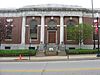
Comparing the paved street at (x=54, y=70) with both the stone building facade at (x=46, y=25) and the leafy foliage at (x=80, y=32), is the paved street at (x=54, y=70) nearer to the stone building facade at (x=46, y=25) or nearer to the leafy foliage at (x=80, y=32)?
the leafy foliage at (x=80, y=32)

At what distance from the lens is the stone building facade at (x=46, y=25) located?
53.1 metres

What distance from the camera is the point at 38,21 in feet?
176

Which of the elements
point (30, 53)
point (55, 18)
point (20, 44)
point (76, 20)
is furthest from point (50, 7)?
point (30, 53)

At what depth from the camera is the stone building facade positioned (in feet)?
174

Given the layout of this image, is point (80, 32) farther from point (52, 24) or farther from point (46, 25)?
point (46, 25)

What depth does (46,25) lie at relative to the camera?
5347 centimetres

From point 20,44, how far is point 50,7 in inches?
377

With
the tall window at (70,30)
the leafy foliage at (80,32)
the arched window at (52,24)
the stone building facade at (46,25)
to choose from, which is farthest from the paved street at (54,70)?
the arched window at (52,24)

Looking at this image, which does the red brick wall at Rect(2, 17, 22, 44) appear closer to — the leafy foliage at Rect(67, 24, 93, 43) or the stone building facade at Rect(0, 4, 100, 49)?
the stone building facade at Rect(0, 4, 100, 49)

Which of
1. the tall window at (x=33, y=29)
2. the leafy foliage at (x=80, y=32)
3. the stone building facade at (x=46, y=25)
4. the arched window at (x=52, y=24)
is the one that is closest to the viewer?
the leafy foliage at (x=80, y=32)

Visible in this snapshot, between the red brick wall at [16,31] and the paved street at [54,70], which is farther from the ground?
the red brick wall at [16,31]

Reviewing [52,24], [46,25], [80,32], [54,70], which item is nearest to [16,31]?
[46,25]

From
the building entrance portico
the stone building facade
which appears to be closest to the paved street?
the stone building facade

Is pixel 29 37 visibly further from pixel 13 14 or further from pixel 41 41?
pixel 13 14
